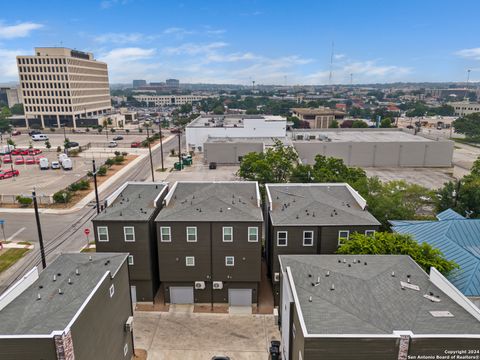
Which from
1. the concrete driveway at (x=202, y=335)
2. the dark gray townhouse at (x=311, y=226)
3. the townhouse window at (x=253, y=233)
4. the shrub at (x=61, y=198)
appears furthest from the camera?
the shrub at (x=61, y=198)

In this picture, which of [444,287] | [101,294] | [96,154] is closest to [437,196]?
Result: [444,287]

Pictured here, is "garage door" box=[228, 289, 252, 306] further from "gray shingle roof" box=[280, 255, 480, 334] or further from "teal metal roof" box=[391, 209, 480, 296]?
"teal metal roof" box=[391, 209, 480, 296]

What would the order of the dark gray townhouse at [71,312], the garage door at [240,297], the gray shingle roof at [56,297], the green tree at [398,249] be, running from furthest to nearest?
the garage door at [240,297]
the green tree at [398,249]
the gray shingle roof at [56,297]
the dark gray townhouse at [71,312]

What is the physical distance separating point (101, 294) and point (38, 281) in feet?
12.9

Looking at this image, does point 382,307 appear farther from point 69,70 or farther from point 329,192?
point 69,70

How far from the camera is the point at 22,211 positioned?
165 feet

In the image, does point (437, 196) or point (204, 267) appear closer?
point (204, 267)

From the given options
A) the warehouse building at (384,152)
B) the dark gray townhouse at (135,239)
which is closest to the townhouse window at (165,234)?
the dark gray townhouse at (135,239)

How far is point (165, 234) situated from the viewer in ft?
91.0

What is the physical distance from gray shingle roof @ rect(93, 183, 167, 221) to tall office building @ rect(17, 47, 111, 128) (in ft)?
403

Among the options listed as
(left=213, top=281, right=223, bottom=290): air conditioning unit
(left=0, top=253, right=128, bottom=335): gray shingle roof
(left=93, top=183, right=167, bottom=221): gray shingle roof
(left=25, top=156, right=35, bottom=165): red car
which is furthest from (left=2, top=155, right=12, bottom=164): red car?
(left=213, top=281, right=223, bottom=290): air conditioning unit

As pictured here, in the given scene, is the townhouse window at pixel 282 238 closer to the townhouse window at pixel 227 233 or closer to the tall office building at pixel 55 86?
the townhouse window at pixel 227 233

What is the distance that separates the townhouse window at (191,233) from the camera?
27564 mm

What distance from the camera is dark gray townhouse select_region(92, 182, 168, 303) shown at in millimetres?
27875
